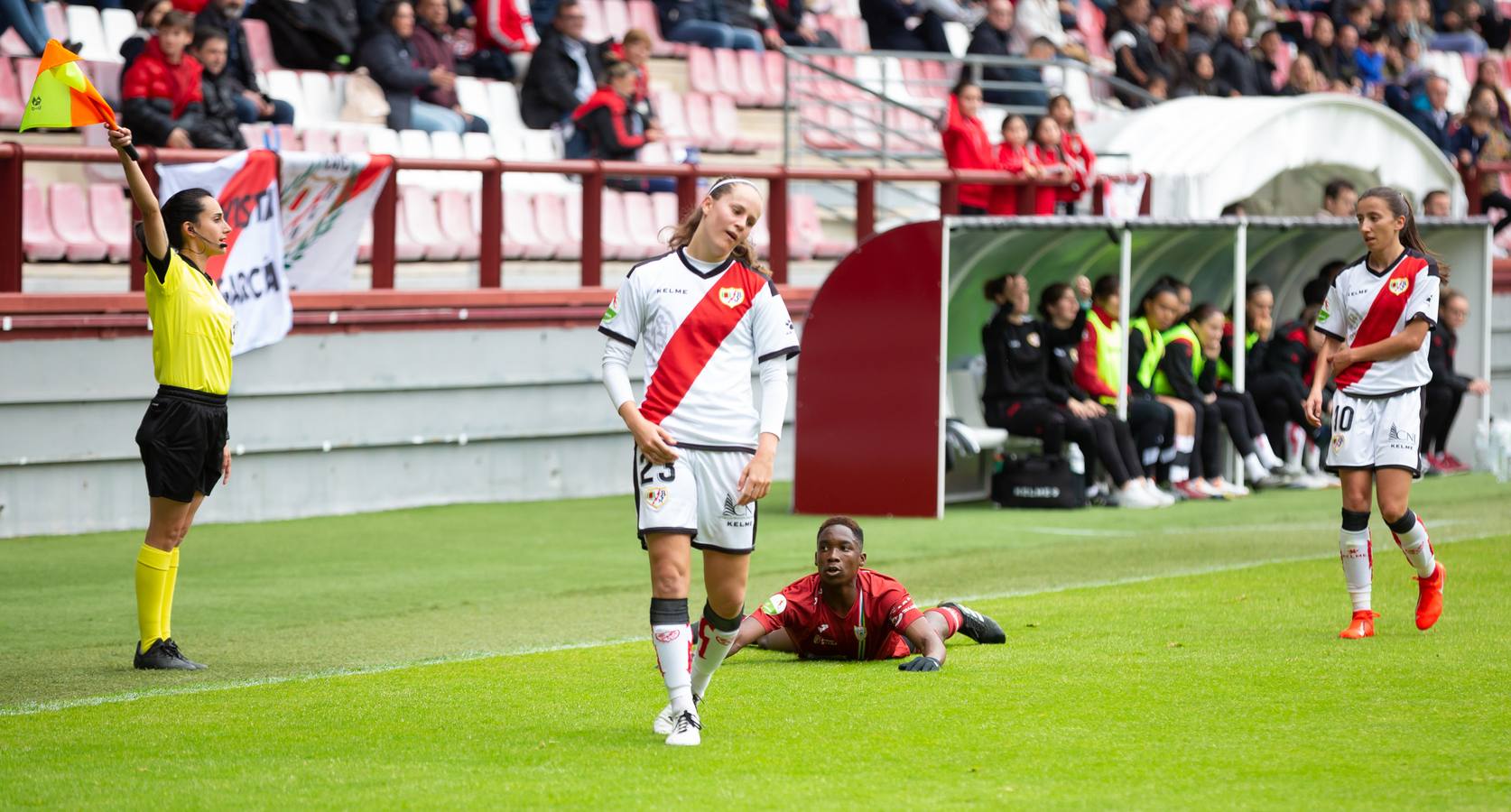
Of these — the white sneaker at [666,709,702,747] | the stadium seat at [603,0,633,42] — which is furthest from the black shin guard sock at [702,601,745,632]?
the stadium seat at [603,0,633,42]

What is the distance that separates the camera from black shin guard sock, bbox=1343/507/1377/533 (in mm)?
9492

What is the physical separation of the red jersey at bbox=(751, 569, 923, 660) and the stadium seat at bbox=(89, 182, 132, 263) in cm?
738

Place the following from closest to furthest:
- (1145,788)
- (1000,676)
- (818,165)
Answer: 1. (1145,788)
2. (1000,676)
3. (818,165)

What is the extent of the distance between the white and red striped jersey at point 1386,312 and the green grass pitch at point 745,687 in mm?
1119

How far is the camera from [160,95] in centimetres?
1509

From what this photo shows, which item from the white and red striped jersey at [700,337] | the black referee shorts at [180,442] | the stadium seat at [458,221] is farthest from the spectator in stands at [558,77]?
the white and red striped jersey at [700,337]

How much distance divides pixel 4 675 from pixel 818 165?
14.0 m

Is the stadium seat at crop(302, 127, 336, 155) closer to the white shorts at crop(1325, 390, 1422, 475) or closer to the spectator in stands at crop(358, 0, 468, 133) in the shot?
the spectator in stands at crop(358, 0, 468, 133)

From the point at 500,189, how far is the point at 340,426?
217 cm

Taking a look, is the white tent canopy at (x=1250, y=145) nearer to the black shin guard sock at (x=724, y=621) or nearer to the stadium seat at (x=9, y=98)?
the stadium seat at (x=9, y=98)

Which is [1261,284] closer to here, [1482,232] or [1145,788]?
[1482,232]

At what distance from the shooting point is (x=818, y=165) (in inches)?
859

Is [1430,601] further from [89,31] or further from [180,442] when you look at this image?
[89,31]

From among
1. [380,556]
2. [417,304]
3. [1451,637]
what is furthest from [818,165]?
[1451,637]
